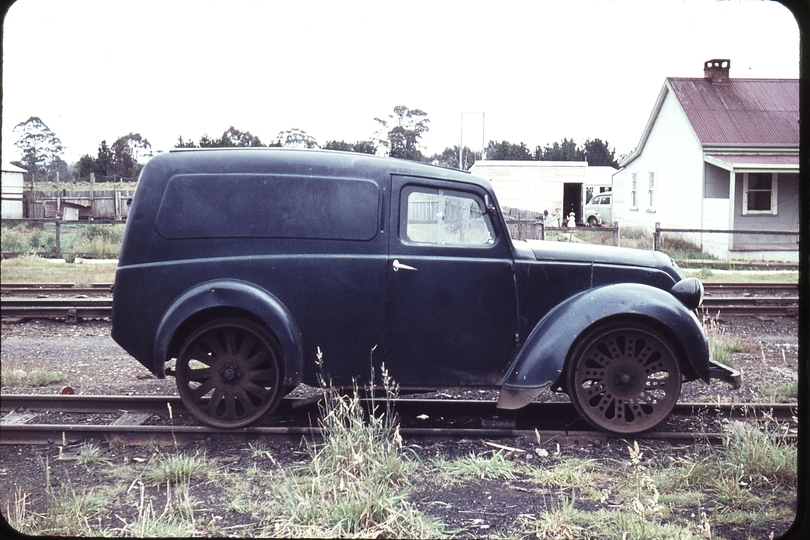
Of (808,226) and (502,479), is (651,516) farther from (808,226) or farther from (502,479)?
(808,226)

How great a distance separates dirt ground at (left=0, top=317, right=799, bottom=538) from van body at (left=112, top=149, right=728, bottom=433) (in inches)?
17.9

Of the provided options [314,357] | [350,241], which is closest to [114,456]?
[314,357]

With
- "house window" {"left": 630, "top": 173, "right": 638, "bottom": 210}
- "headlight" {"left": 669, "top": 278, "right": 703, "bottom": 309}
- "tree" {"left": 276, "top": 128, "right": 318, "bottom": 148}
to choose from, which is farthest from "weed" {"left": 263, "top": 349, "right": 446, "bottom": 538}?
"house window" {"left": 630, "top": 173, "right": 638, "bottom": 210}

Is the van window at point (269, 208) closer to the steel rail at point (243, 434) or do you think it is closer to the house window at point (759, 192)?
the steel rail at point (243, 434)

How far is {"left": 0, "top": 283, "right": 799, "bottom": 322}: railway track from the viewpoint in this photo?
10.1 meters

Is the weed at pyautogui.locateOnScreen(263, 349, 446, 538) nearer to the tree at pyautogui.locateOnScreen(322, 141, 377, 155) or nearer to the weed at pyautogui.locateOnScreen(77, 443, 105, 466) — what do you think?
the weed at pyautogui.locateOnScreen(77, 443, 105, 466)

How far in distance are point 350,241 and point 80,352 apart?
5000 mm

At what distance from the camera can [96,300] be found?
10.8 metres

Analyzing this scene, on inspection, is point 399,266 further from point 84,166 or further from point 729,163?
point 84,166

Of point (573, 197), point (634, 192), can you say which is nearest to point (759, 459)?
point (634, 192)

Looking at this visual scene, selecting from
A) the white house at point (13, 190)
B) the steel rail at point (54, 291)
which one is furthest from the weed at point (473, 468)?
the white house at point (13, 190)

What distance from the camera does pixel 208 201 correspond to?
5.16 metres

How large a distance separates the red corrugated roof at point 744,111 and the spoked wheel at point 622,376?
16930 mm

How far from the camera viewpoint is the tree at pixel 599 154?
132 ft
